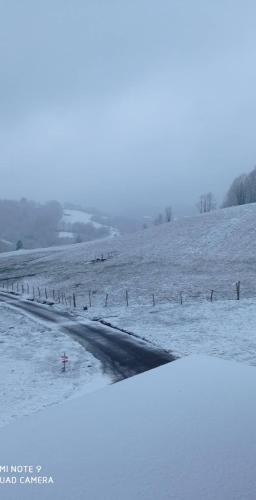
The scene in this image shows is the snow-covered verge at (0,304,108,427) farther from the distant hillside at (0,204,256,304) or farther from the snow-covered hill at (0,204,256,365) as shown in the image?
the distant hillside at (0,204,256,304)

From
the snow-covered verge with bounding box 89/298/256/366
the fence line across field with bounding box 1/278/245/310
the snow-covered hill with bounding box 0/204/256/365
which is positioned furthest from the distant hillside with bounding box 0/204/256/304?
the snow-covered verge with bounding box 89/298/256/366

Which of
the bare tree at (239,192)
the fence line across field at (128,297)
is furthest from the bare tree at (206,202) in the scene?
the fence line across field at (128,297)

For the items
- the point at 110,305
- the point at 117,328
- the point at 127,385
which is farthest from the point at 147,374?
the point at 110,305

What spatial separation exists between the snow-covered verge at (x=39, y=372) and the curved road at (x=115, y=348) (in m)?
0.65

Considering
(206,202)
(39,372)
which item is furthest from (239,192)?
(39,372)

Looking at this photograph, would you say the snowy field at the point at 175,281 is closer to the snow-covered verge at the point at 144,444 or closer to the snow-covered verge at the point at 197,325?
the snow-covered verge at the point at 197,325

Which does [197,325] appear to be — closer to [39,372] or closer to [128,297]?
[39,372]

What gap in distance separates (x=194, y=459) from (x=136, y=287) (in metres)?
37.0

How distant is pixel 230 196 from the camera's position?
128875 mm

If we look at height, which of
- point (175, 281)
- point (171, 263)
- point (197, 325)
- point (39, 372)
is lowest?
point (39, 372)

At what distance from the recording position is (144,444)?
31.5 feet

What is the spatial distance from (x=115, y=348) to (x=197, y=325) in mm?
7206

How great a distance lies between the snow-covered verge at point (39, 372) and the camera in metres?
14.6

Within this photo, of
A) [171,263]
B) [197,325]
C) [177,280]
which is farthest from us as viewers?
[171,263]
